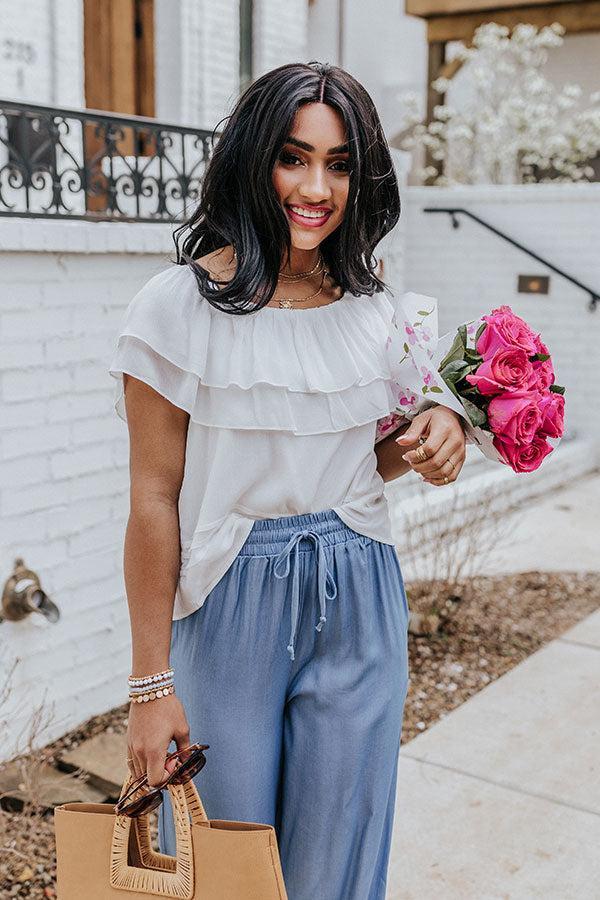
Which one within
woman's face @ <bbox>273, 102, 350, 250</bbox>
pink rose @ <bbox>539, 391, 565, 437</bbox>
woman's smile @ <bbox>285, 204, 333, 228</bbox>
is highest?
woman's face @ <bbox>273, 102, 350, 250</bbox>

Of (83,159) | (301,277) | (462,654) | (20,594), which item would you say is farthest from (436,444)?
(462,654)

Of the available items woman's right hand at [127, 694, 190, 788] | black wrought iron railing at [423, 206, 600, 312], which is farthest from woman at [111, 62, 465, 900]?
black wrought iron railing at [423, 206, 600, 312]

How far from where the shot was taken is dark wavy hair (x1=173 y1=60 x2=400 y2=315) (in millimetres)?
1565

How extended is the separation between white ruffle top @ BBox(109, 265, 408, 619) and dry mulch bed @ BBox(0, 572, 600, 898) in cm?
136

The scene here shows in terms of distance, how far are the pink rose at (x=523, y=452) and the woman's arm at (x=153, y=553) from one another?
1.68ft

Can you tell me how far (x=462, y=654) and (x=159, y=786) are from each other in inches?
112

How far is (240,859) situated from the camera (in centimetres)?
144

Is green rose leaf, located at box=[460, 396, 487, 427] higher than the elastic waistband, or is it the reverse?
green rose leaf, located at box=[460, 396, 487, 427]

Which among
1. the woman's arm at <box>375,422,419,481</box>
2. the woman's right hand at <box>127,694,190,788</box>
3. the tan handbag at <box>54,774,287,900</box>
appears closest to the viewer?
the tan handbag at <box>54,774,287,900</box>

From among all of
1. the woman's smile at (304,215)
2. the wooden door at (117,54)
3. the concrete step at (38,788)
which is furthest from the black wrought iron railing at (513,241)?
the woman's smile at (304,215)

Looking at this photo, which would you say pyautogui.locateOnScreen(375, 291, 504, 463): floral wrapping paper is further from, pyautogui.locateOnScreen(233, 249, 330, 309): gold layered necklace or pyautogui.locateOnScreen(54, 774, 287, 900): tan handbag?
pyautogui.locateOnScreen(54, 774, 287, 900): tan handbag

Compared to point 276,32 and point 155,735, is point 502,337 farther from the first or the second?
point 276,32

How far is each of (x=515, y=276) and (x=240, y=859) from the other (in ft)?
23.5

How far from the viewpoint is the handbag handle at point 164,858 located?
147 centimetres
